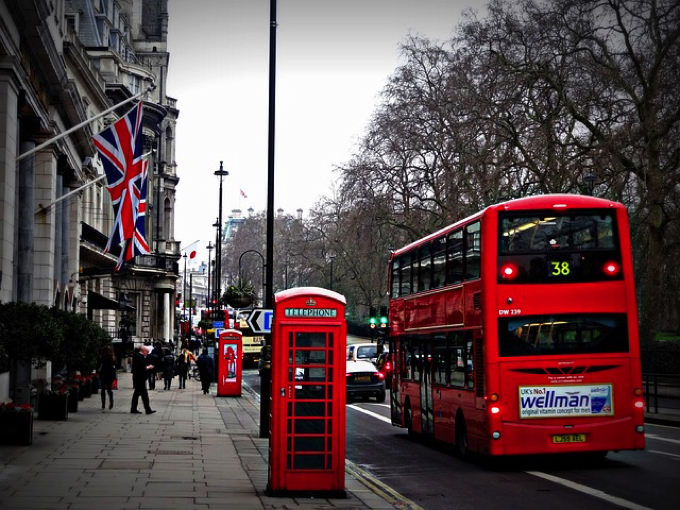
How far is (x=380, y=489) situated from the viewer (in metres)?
14.5

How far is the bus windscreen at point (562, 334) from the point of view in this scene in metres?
16.4

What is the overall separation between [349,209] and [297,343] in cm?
4611

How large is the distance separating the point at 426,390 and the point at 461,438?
9.32 feet

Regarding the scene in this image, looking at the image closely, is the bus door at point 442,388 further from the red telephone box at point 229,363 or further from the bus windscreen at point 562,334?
the red telephone box at point 229,363

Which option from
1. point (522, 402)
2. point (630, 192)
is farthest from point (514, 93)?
point (522, 402)

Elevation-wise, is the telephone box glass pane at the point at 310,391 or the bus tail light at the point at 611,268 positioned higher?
the bus tail light at the point at 611,268

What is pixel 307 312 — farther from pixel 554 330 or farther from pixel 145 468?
pixel 554 330

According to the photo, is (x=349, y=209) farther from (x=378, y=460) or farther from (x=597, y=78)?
(x=378, y=460)

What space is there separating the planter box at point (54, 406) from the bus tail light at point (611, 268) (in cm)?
1409

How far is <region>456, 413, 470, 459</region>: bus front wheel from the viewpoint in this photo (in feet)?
60.3

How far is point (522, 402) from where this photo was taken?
53.2 ft

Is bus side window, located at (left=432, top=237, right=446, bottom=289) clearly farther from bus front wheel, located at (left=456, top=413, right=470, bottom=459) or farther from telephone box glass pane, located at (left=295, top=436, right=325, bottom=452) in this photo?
telephone box glass pane, located at (left=295, top=436, right=325, bottom=452)

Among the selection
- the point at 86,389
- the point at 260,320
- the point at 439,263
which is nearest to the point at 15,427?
the point at 260,320

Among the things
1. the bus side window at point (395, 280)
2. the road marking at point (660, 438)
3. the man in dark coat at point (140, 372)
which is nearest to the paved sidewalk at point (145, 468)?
the man in dark coat at point (140, 372)
